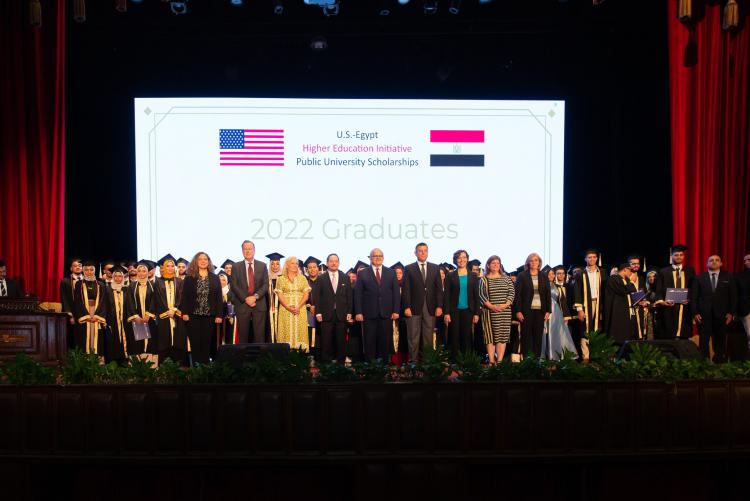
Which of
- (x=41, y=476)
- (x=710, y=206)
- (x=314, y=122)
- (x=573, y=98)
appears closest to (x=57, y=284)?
(x=314, y=122)

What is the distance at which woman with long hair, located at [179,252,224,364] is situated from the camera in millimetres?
7270

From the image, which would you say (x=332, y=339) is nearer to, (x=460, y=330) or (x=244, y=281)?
(x=244, y=281)

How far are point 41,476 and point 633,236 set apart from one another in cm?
867

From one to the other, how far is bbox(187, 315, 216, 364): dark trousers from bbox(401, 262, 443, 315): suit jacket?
2.25 metres

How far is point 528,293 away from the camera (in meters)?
7.84

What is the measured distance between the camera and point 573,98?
10.2 meters

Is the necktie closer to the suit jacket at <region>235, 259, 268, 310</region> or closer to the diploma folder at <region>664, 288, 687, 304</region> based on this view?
the suit jacket at <region>235, 259, 268, 310</region>

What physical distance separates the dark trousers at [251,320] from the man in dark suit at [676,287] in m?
4.76

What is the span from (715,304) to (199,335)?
607 centimetres

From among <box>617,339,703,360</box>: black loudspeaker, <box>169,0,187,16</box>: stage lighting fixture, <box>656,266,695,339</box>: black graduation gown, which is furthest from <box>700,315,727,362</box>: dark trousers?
<box>169,0,187,16</box>: stage lighting fixture

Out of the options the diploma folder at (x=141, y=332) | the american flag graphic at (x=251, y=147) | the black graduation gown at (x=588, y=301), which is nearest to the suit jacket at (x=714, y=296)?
the black graduation gown at (x=588, y=301)

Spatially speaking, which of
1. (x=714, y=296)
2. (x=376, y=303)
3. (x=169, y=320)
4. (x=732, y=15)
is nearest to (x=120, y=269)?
(x=169, y=320)

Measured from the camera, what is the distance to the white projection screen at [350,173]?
941 cm

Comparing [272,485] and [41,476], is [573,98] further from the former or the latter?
[41,476]
